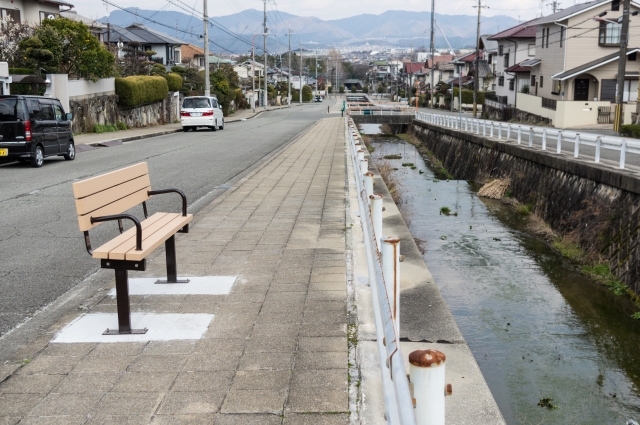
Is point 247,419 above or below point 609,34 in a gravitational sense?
below

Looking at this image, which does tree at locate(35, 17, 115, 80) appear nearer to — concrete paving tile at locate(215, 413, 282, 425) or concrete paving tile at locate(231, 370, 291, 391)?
concrete paving tile at locate(231, 370, 291, 391)

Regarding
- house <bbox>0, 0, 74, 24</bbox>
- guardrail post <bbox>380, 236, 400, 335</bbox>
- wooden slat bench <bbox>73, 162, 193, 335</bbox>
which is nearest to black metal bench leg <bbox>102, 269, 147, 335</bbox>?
wooden slat bench <bbox>73, 162, 193, 335</bbox>

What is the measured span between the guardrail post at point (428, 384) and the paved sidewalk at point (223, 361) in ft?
4.53

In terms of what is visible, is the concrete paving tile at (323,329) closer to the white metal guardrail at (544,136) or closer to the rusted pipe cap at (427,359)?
the rusted pipe cap at (427,359)

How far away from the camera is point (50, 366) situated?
4223 mm

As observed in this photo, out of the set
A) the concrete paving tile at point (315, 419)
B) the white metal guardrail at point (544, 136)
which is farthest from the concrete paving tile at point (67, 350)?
Answer: the white metal guardrail at point (544, 136)

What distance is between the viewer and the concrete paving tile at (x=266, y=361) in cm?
414

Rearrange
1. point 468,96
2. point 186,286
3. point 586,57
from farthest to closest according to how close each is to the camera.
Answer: point 468,96
point 586,57
point 186,286

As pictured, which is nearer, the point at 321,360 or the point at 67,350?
the point at 321,360

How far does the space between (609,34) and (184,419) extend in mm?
44155

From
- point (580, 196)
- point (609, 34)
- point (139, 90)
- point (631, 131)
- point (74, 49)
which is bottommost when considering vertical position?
point (580, 196)

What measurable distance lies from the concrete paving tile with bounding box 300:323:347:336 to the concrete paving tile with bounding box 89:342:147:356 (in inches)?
43.4

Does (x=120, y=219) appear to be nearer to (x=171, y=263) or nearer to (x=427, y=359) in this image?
(x=171, y=263)

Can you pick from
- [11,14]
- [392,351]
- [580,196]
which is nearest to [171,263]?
[392,351]
